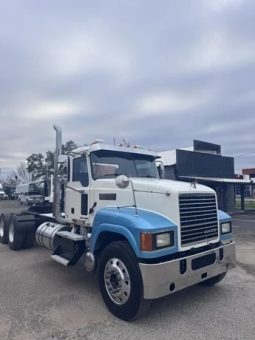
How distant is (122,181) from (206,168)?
24.0 m

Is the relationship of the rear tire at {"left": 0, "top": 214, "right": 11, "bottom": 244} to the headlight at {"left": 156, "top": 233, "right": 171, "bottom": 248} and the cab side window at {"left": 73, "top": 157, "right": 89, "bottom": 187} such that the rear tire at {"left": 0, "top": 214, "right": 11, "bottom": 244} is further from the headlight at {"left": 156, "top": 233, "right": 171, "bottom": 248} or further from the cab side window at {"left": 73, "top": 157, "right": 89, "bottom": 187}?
the headlight at {"left": 156, "top": 233, "right": 171, "bottom": 248}

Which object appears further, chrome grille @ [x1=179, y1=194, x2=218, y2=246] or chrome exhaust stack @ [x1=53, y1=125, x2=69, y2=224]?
chrome exhaust stack @ [x1=53, y1=125, x2=69, y2=224]

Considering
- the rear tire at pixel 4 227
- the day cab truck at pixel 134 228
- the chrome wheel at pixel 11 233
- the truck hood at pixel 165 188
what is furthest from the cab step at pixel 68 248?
the rear tire at pixel 4 227

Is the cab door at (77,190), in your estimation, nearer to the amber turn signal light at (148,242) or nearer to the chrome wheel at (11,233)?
the amber turn signal light at (148,242)

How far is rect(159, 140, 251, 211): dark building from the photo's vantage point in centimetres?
2531

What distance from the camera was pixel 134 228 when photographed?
4840mm

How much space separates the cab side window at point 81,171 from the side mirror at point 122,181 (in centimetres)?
122

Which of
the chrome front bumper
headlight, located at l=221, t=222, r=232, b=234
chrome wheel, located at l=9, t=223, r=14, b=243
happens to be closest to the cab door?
the chrome front bumper

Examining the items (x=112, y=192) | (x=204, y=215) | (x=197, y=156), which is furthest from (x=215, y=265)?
(x=197, y=156)

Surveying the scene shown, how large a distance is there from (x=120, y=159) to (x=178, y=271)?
8.91ft

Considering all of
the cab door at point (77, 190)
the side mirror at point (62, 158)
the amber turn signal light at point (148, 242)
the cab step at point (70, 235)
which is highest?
the side mirror at point (62, 158)

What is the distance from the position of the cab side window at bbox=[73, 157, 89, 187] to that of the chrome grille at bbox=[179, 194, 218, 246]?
86.8 inches

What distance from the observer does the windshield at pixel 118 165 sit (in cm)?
648

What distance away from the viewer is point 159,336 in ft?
14.5
